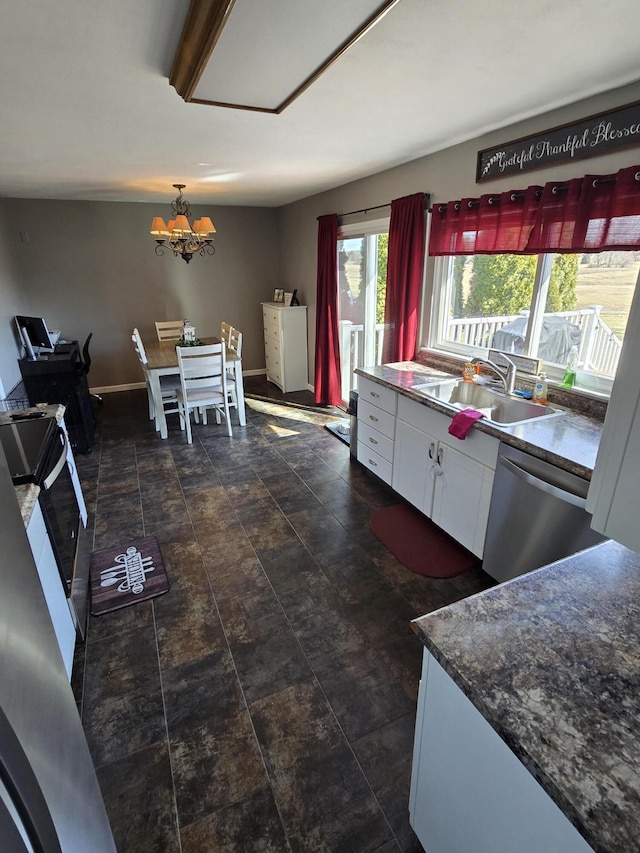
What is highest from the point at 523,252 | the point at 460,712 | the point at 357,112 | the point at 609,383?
→ the point at 357,112

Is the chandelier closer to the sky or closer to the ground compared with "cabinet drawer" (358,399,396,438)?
closer to the sky

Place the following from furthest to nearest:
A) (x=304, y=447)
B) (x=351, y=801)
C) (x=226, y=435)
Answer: (x=226, y=435), (x=304, y=447), (x=351, y=801)

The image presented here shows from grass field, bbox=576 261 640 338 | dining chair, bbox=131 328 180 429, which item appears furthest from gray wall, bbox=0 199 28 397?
grass field, bbox=576 261 640 338

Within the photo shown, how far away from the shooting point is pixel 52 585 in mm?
1623

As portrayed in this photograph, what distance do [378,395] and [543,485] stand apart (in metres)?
1.43

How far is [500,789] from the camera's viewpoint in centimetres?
85

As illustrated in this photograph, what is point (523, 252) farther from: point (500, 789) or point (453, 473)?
point (500, 789)

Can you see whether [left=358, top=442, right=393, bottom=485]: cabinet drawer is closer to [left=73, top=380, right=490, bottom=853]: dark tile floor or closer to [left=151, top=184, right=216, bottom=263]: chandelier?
[left=73, top=380, right=490, bottom=853]: dark tile floor

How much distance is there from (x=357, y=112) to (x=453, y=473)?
1.97m

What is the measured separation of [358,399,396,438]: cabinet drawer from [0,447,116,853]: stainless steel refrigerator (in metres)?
2.40

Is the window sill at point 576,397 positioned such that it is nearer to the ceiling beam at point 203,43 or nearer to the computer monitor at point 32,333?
the ceiling beam at point 203,43

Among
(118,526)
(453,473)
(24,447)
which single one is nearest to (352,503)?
(453,473)

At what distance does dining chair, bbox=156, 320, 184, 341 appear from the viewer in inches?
212

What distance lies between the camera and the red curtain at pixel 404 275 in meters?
3.21
